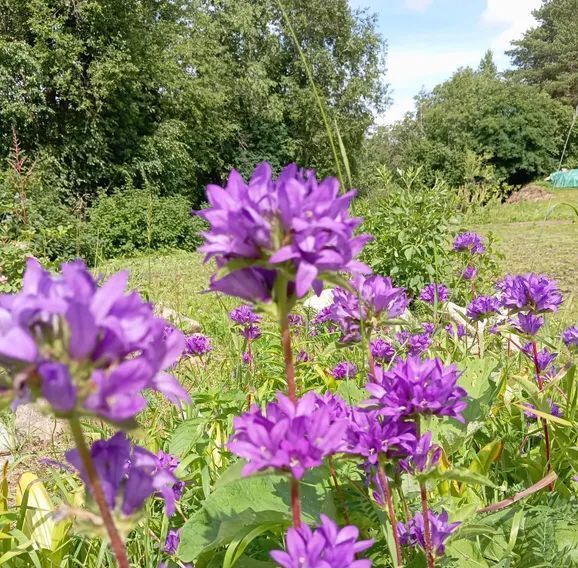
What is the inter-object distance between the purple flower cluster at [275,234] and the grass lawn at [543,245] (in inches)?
104

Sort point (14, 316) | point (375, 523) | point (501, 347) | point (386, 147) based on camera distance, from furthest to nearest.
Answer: point (386, 147) < point (501, 347) < point (375, 523) < point (14, 316)

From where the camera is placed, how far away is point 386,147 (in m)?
42.8

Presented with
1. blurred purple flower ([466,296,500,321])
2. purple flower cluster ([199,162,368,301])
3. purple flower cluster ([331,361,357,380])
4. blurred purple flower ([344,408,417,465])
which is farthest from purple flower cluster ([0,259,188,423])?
blurred purple flower ([466,296,500,321])

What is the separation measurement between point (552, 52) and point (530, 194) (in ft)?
66.5

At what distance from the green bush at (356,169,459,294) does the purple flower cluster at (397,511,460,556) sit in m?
3.76

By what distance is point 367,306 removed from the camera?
4.51 ft

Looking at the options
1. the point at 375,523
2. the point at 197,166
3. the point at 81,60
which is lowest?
the point at 375,523

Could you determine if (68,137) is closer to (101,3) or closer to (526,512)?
(101,3)

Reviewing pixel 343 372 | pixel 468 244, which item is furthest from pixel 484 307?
pixel 468 244

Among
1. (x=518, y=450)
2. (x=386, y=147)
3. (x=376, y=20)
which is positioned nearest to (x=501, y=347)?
(x=518, y=450)

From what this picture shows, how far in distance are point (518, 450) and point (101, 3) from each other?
16.0 metres

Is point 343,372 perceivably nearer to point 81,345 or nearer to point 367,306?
point 367,306

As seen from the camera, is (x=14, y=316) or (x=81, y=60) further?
(x=81, y=60)

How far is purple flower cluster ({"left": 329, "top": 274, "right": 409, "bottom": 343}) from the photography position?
138 cm
